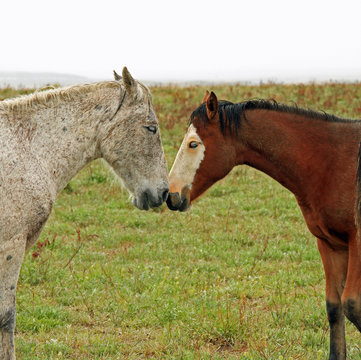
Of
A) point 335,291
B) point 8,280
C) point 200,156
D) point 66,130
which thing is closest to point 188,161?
point 200,156

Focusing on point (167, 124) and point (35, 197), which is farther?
point (167, 124)

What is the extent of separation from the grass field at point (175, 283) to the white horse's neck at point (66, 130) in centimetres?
185

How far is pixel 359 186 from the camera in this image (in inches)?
149

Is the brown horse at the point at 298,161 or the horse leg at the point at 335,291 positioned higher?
the brown horse at the point at 298,161

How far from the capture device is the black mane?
4.93 meters

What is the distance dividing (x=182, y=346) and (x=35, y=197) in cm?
212

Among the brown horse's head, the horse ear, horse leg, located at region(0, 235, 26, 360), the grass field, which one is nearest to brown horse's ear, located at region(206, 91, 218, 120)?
the brown horse's head

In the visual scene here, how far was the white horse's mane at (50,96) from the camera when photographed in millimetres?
4198

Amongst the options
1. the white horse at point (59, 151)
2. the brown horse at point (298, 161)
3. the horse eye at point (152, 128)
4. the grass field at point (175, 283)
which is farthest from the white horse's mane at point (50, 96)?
the grass field at point (175, 283)

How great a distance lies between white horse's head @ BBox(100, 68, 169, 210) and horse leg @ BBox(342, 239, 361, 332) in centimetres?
159

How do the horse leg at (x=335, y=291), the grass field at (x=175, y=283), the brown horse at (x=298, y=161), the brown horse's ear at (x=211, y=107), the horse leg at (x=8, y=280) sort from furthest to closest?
the grass field at (x=175, y=283)
the brown horse's ear at (x=211, y=107)
the horse leg at (x=335, y=291)
the brown horse at (x=298, y=161)
the horse leg at (x=8, y=280)

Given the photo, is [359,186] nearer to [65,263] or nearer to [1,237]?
[1,237]

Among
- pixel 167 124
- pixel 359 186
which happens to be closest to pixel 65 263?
pixel 359 186

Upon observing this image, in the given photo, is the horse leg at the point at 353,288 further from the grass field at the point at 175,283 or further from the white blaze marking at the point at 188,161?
the white blaze marking at the point at 188,161
